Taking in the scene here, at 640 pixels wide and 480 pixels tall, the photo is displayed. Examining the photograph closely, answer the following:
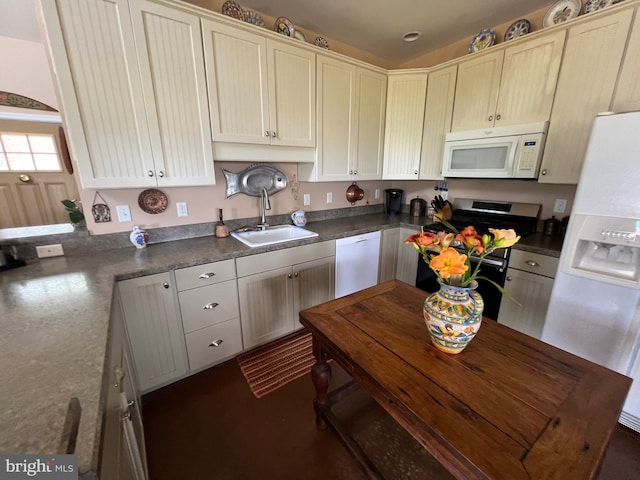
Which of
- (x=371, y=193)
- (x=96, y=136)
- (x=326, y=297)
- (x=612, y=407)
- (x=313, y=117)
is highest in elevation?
(x=313, y=117)

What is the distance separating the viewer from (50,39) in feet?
4.27

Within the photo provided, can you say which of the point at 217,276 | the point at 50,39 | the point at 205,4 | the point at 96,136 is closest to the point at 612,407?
the point at 217,276

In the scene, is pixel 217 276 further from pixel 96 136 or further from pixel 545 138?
pixel 545 138

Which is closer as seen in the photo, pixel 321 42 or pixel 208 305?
pixel 208 305

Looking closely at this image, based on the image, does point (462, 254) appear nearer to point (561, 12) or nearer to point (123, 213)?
point (123, 213)

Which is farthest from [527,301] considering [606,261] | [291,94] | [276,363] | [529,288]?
[291,94]

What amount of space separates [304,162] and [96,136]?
4.80ft

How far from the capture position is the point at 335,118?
2385 millimetres

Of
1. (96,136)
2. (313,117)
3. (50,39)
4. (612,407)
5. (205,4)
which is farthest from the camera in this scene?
(313,117)

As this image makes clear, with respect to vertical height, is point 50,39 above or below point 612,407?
above

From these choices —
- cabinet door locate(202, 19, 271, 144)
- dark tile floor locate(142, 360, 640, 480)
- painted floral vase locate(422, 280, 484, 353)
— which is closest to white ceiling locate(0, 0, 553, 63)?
cabinet door locate(202, 19, 271, 144)

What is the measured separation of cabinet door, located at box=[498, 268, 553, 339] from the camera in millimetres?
1836

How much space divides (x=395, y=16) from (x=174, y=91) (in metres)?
1.87

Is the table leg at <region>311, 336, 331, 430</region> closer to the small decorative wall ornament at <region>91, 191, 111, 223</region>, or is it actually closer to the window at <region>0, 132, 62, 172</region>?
the small decorative wall ornament at <region>91, 191, 111, 223</region>
